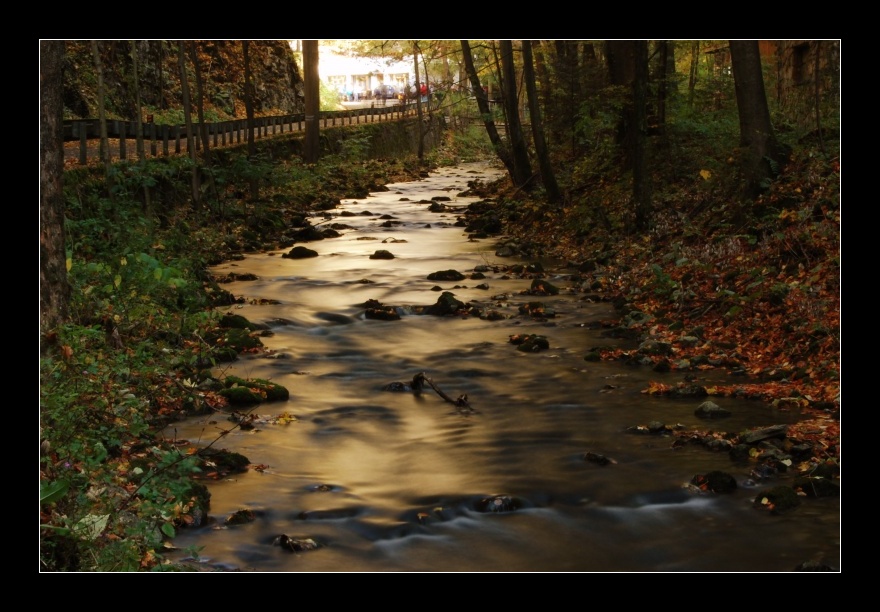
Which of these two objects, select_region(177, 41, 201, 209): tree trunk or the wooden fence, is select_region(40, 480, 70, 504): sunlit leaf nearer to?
the wooden fence

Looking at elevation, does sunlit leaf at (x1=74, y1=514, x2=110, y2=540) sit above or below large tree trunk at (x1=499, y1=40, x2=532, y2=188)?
below

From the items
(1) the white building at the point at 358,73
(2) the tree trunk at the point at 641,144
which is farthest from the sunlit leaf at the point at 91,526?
(1) the white building at the point at 358,73

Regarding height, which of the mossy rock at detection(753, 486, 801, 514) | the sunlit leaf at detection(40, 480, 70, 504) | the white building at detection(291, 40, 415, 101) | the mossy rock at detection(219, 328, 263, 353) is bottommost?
the mossy rock at detection(753, 486, 801, 514)

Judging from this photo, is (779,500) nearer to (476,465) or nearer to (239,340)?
(476,465)

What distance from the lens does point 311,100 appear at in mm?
32625

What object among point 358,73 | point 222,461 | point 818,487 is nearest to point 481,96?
point 222,461

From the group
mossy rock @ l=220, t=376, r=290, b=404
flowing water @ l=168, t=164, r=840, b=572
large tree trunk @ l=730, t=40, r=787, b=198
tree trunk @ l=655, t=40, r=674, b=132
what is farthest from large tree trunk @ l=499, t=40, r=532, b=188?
mossy rock @ l=220, t=376, r=290, b=404

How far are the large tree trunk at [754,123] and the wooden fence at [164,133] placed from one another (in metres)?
12.2

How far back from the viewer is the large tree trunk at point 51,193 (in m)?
8.52

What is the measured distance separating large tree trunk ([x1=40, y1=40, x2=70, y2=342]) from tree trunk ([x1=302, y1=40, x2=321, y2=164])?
23886 mm

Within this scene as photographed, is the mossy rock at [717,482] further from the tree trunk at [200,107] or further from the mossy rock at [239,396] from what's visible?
the tree trunk at [200,107]

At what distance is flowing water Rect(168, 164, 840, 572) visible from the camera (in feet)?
22.7

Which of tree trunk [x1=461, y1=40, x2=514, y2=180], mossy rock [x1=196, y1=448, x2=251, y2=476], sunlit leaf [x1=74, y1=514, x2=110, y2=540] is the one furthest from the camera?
tree trunk [x1=461, y1=40, x2=514, y2=180]

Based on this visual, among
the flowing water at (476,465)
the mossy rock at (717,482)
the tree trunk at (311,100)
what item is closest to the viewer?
the flowing water at (476,465)
